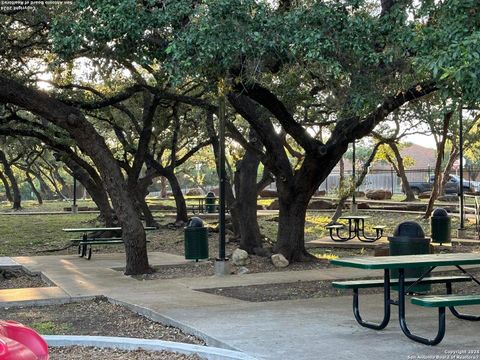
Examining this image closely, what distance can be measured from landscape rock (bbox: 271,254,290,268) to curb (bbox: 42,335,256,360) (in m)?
6.86

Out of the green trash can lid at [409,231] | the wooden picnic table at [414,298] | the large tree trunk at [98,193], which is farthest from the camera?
the large tree trunk at [98,193]

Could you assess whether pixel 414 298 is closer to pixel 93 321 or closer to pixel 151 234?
pixel 93 321

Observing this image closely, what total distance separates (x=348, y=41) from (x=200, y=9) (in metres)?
1.84

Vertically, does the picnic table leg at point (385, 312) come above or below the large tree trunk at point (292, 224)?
below

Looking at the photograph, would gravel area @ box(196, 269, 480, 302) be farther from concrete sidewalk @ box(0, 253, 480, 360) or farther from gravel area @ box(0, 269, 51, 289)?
gravel area @ box(0, 269, 51, 289)

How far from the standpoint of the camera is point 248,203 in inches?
608

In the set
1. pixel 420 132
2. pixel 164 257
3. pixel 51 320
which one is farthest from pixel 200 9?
pixel 420 132

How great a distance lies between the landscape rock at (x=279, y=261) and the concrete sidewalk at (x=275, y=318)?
82 centimetres

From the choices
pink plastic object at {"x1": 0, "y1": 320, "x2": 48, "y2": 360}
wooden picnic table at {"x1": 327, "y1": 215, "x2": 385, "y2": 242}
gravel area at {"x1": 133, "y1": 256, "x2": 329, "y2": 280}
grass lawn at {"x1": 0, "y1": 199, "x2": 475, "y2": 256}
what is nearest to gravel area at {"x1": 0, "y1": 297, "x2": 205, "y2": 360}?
pink plastic object at {"x1": 0, "y1": 320, "x2": 48, "y2": 360}

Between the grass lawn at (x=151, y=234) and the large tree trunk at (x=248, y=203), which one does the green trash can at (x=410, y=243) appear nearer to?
the large tree trunk at (x=248, y=203)

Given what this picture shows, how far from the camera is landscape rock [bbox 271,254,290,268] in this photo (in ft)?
42.5

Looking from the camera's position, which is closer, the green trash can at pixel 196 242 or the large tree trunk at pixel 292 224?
the large tree trunk at pixel 292 224

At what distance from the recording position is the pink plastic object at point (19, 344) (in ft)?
10.9

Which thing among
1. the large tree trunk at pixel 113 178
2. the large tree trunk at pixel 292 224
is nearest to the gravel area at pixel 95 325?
the large tree trunk at pixel 113 178
